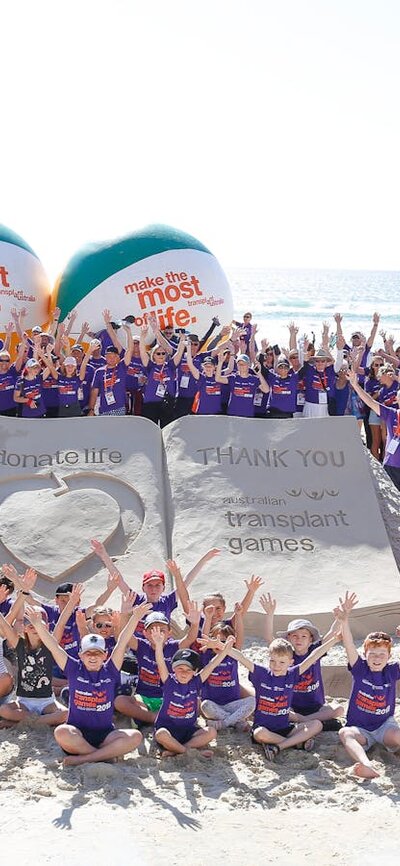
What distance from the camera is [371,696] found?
552cm

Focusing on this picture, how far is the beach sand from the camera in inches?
172

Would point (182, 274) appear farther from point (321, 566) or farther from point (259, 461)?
point (321, 566)

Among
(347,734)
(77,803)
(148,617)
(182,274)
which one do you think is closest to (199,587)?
(148,617)

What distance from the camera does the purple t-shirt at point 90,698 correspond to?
5.29 metres

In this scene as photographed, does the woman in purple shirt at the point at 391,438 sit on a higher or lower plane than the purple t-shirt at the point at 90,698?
higher

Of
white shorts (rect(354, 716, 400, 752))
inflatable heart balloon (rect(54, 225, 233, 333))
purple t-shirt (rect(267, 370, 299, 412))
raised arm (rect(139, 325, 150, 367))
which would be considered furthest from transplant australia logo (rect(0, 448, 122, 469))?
inflatable heart balloon (rect(54, 225, 233, 333))

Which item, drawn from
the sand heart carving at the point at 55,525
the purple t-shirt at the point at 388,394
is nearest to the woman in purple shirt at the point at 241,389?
the purple t-shirt at the point at 388,394

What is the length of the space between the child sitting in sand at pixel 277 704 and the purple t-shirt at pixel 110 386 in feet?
13.2

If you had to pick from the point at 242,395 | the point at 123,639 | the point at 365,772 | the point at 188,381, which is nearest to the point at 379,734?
the point at 365,772

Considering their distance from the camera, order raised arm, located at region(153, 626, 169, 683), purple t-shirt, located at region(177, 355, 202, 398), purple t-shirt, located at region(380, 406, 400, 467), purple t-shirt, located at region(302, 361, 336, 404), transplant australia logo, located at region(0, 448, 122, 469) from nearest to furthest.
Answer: raised arm, located at region(153, 626, 169, 683), transplant australia logo, located at region(0, 448, 122, 469), purple t-shirt, located at region(380, 406, 400, 467), purple t-shirt, located at region(177, 355, 202, 398), purple t-shirt, located at region(302, 361, 336, 404)

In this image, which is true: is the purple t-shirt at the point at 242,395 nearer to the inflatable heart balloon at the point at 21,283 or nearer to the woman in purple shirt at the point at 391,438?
the woman in purple shirt at the point at 391,438

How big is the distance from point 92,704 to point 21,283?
7215 mm

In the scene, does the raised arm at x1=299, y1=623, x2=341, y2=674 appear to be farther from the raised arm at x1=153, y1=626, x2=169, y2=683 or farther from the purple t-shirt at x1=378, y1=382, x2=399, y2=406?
the purple t-shirt at x1=378, y1=382, x2=399, y2=406

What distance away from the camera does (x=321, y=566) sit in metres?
7.28
